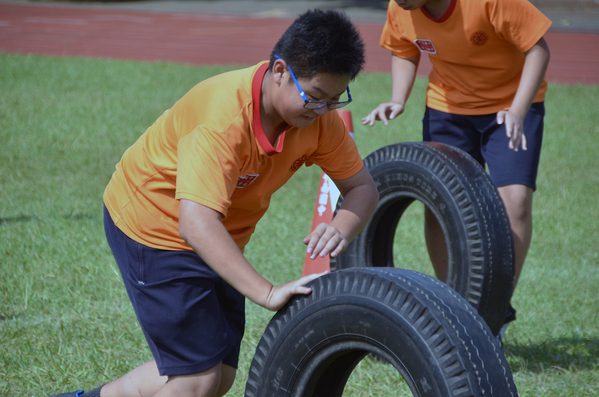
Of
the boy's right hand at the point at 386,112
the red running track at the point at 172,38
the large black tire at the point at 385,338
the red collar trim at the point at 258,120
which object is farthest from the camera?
the red running track at the point at 172,38

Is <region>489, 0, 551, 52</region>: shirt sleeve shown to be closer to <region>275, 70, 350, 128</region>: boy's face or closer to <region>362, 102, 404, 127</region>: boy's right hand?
<region>362, 102, 404, 127</region>: boy's right hand

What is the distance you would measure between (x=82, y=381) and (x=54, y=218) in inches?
99.6

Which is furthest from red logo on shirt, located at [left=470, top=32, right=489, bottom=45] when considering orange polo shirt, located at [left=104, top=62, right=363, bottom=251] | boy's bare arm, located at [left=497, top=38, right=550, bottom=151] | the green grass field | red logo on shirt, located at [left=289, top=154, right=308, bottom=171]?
the green grass field

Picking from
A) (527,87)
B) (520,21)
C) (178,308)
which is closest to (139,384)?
(178,308)

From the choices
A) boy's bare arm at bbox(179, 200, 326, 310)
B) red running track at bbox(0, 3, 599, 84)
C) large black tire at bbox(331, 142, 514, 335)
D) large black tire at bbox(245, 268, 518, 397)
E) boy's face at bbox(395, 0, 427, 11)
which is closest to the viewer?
large black tire at bbox(245, 268, 518, 397)

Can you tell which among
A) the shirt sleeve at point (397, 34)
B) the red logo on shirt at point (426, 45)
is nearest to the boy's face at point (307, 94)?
the red logo on shirt at point (426, 45)

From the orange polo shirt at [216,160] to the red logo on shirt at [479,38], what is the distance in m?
1.39

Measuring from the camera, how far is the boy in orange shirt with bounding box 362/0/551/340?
10.6 feet

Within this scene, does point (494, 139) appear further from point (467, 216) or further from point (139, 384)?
point (139, 384)

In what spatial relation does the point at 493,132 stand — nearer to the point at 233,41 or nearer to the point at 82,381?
the point at 82,381

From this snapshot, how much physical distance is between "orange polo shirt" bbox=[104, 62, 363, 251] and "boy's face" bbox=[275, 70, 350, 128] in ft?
0.34

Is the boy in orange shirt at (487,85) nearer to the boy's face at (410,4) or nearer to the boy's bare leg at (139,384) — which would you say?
the boy's face at (410,4)

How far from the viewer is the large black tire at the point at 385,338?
5.46 feet

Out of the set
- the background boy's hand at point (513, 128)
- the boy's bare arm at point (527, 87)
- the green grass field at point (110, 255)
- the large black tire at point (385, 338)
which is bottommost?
the green grass field at point (110, 255)
